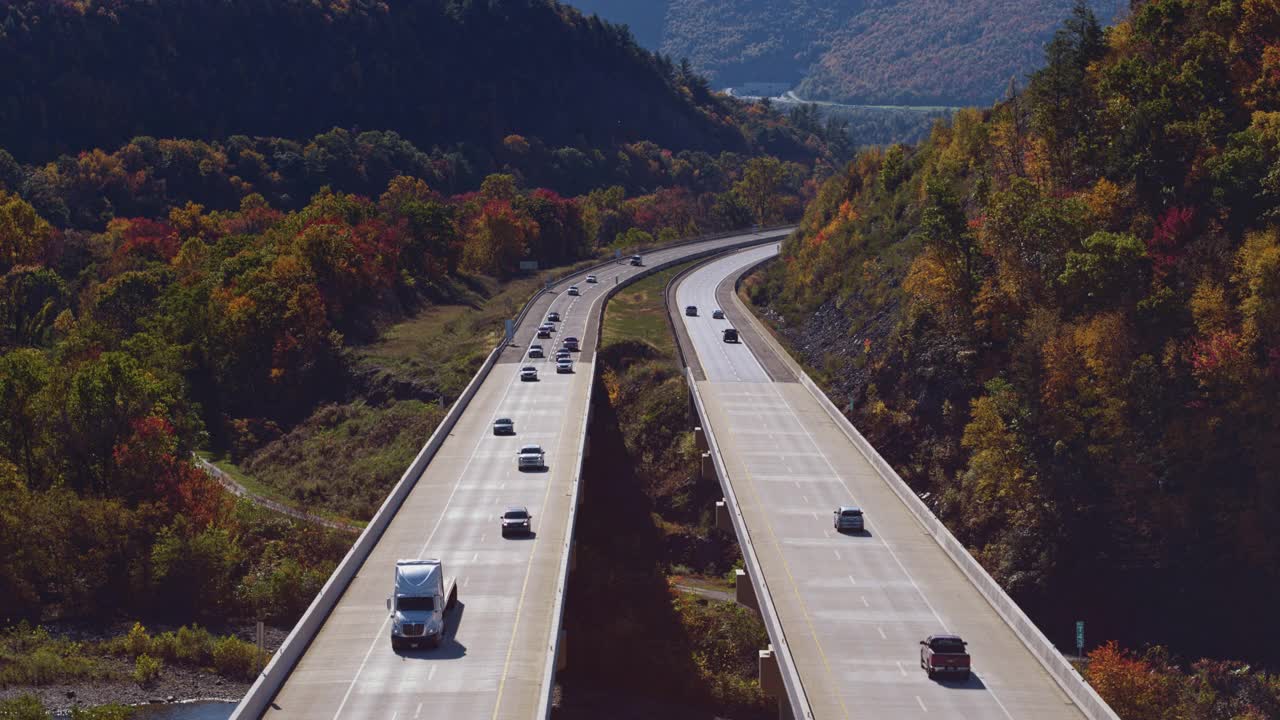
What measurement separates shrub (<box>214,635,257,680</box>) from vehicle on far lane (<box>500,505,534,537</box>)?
40.9 ft

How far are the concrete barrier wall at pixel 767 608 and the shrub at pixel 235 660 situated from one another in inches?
857

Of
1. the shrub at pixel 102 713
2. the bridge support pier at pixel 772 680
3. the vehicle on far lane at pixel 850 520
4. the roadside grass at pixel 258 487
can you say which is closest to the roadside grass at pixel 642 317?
the roadside grass at pixel 258 487

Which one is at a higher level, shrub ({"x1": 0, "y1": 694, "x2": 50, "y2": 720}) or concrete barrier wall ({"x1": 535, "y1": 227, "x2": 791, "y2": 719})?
concrete barrier wall ({"x1": 535, "y1": 227, "x2": 791, "y2": 719})

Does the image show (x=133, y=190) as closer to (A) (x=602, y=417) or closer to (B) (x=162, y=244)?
(B) (x=162, y=244)

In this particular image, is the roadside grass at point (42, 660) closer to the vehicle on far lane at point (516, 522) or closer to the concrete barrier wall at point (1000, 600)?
the vehicle on far lane at point (516, 522)

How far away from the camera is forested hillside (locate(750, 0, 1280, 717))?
218ft

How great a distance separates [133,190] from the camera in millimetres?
181750

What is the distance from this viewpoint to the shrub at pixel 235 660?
57.0 meters

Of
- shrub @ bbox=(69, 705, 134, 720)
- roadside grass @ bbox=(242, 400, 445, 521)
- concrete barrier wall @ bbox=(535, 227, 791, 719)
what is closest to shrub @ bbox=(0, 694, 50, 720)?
shrub @ bbox=(69, 705, 134, 720)

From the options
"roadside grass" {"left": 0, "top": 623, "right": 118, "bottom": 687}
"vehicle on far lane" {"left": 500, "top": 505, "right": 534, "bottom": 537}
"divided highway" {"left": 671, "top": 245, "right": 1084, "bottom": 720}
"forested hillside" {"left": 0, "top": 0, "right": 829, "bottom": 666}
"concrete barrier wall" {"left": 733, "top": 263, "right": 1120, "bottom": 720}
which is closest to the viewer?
"concrete barrier wall" {"left": 733, "top": 263, "right": 1120, "bottom": 720}

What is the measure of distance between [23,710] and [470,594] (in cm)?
1581

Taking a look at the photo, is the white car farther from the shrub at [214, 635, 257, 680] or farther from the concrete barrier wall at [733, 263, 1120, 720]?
the concrete barrier wall at [733, 263, 1120, 720]

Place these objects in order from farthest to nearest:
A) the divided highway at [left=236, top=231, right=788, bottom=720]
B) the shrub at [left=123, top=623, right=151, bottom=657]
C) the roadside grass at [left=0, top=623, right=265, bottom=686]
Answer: the shrub at [left=123, top=623, right=151, bottom=657] → the roadside grass at [left=0, top=623, right=265, bottom=686] → the divided highway at [left=236, top=231, right=788, bottom=720]

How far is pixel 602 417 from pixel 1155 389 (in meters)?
40.3
